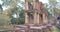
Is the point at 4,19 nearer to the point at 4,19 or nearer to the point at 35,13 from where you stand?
the point at 4,19

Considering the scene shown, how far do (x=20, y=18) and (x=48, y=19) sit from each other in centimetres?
51

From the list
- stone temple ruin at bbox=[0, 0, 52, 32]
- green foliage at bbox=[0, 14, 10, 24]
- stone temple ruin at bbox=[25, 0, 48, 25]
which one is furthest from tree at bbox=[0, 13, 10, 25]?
stone temple ruin at bbox=[25, 0, 48, 25]

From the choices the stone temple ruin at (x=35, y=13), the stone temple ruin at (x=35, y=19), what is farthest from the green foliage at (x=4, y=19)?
the stone temple ruin at (x=35, y=13)

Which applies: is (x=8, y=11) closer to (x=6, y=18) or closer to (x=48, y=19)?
(x=6, y=18)

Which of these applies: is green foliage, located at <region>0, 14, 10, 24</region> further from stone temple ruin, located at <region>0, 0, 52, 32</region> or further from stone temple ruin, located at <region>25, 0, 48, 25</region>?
stone temple ruin, located at <region>25, 0, 48, 25</region>

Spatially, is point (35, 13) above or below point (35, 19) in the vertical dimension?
above

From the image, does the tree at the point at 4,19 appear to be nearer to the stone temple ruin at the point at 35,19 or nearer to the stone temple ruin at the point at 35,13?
the stone temple ruin at the point at 35,19

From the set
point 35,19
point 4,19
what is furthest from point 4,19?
point 35,19

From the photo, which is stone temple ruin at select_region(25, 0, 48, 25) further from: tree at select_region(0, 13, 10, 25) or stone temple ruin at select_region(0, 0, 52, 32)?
tree at select_region(0, 13, 10, 25)

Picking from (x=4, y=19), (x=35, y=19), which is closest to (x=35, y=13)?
(x=35, y=19)

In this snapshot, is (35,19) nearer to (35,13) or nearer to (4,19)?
(35,13)

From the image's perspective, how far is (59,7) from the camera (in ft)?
12.6

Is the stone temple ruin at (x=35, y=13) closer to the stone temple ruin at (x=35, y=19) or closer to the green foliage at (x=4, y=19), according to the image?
the stone temple ruin at (x=35, y=19)

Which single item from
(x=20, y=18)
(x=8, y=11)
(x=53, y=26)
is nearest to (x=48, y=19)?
(x=53, y=26)
